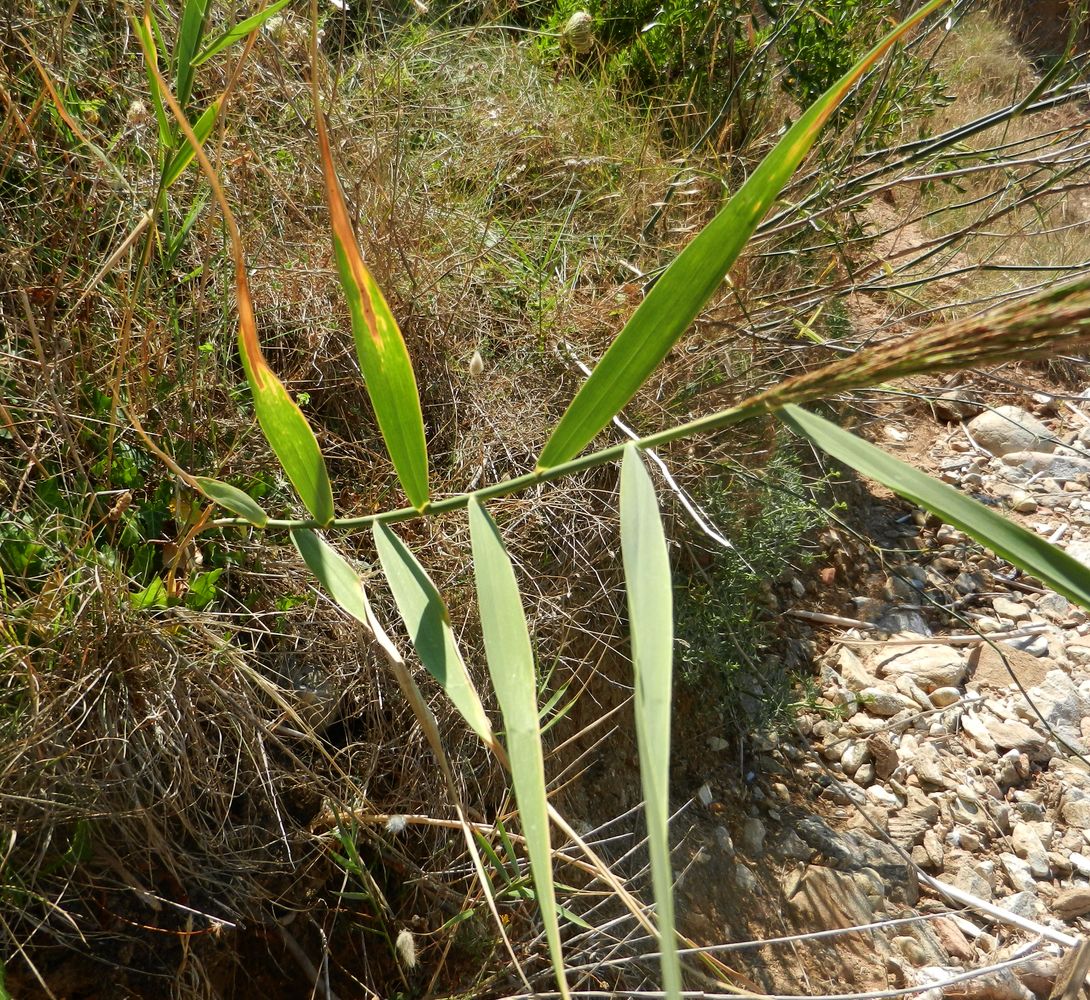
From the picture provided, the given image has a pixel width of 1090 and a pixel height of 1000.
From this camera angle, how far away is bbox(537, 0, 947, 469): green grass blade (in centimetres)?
78

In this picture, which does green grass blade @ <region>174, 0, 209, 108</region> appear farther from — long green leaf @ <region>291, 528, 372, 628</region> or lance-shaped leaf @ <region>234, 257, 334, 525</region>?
long green leaf @ <region>291, 528, 372, 628</region>

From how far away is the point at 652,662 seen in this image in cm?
58

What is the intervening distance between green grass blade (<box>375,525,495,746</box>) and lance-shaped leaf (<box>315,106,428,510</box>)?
0.05m

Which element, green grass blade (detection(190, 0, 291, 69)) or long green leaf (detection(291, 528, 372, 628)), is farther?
green grass blade (detection(190, 0, 291, 69))

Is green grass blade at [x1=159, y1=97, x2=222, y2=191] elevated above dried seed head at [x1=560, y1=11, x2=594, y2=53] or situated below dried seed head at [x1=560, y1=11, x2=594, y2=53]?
above

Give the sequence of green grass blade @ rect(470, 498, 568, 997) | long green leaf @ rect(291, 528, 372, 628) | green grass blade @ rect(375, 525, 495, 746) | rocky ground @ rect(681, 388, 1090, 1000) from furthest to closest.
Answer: rocky ground @ rect(681, 388, 1090, 1000) < long green leaf @ rect(291, 528, 372, 628) < green grass blade @ rect(375, 525, 495, 746) < green grass blade @ rect(470, 498, 568, 997)

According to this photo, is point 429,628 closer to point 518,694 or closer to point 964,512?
point 518,694

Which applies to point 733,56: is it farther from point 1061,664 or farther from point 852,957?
point 852,957

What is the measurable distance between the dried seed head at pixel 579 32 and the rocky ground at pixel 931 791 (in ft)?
4.50

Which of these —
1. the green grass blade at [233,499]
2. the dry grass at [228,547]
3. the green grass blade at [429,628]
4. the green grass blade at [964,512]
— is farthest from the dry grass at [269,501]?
the green grass blade at [964,512]

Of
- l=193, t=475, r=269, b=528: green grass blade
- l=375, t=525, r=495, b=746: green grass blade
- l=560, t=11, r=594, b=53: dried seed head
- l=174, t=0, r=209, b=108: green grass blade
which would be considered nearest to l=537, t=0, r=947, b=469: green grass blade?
l=375, t=525, r=495, b=746: green grass blade

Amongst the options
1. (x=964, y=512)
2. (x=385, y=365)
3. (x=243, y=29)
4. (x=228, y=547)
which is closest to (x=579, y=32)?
(x=243, y=29)

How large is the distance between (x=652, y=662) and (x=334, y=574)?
44 centimetres

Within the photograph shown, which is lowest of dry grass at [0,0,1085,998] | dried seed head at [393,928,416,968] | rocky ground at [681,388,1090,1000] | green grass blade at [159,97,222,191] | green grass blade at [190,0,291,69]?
rocky ground at [681,388,1090,1000]
